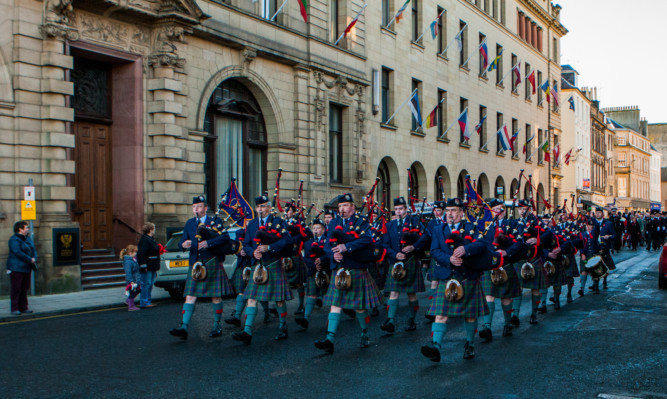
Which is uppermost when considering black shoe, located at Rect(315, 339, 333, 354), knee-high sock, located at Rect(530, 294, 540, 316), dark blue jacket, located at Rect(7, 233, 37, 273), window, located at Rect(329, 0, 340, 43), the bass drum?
window, located at Rect(329, 0, 340, 43)

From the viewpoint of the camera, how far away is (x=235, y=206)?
12281 millimetres

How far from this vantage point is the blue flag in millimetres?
11898

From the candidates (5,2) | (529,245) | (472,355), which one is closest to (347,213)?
(472,355)

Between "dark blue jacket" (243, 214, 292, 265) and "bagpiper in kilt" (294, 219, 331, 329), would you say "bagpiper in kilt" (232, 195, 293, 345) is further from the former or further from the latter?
"bagpiper in kilt" (294, 219, 331, 329)

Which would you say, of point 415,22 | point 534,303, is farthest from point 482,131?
→ point 534,303

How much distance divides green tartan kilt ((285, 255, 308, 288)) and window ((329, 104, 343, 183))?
44.3 feet

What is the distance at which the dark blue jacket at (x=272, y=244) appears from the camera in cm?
898

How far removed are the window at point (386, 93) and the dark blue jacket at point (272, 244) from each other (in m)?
19.6

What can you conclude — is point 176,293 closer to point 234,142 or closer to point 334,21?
point 234,142

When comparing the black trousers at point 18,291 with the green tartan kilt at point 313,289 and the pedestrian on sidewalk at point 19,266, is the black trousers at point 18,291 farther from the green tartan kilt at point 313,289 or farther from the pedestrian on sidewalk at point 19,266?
the green tartan kilt at point 313,289

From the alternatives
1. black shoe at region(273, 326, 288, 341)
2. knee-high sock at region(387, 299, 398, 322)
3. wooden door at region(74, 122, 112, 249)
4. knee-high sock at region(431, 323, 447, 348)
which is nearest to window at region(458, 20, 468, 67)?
wooden door at region(74, 122, 112, 249)

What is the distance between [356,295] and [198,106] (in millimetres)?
11620

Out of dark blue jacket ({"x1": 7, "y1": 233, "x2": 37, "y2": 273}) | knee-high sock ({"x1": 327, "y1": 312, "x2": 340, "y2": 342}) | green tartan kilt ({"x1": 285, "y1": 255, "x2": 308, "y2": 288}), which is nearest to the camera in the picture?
knee-high sock ({"x1": 327, "y1": 312, "x2": 340, "y2": 342})

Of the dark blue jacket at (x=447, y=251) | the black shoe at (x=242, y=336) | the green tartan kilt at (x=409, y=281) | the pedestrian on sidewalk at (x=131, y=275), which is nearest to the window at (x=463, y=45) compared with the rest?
the pedestrian on sidewalk at (x=131, y=275)
